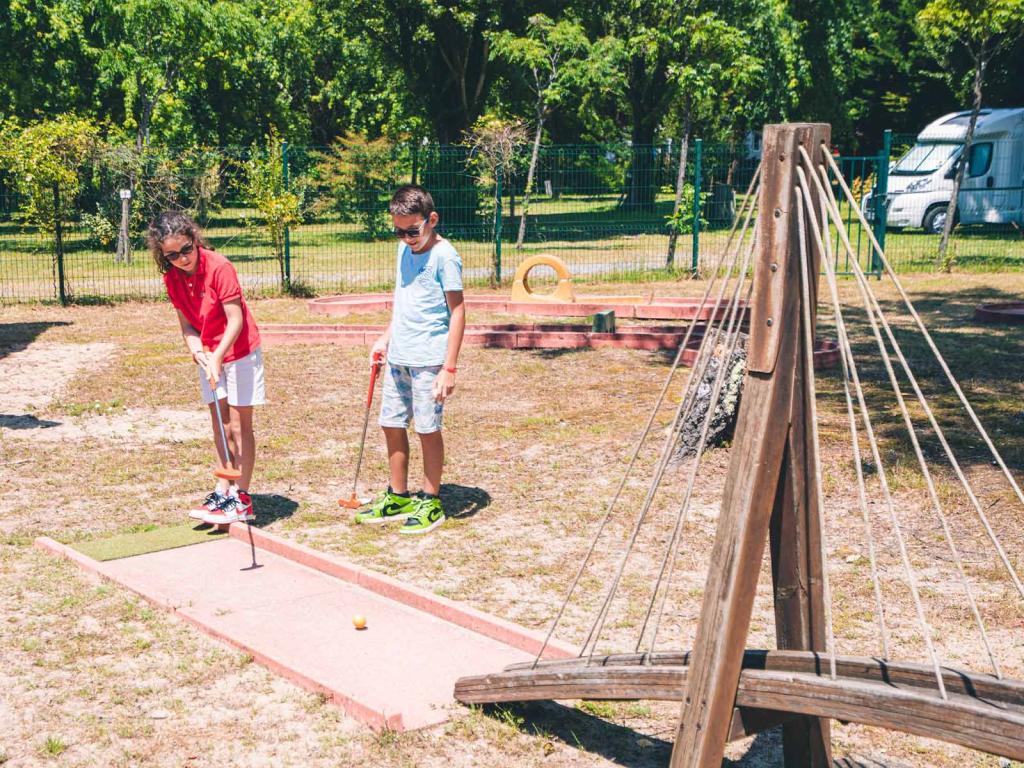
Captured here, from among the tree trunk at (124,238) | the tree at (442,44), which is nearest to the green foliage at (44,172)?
the tree trunk at (124,238)

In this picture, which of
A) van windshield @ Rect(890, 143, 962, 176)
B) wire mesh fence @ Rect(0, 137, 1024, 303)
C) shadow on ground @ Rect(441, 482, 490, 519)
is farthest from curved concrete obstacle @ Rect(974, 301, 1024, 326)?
van windshield @ Rect(890, 143, 962, 176)

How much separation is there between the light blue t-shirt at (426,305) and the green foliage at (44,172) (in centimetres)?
1147

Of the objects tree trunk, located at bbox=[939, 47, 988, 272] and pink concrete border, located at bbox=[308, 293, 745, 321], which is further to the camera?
tree trunk, located at bbox=[939, 47, 988, 272]

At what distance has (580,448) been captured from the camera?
7914 mm

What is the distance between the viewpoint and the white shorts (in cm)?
613

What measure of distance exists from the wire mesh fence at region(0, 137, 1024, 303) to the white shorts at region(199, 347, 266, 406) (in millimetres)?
10984

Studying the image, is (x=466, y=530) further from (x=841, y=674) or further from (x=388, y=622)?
(x=841, y=674)

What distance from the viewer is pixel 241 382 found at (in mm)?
6137

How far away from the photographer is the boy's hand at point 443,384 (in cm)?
596

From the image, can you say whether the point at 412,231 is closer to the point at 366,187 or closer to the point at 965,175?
the point at 366,187

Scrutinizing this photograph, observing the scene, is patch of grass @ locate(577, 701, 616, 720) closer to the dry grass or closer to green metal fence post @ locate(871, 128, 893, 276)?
the dry grass

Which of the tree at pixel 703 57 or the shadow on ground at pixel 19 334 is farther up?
the tree at pixel 703 57

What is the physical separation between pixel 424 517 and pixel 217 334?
1.53m

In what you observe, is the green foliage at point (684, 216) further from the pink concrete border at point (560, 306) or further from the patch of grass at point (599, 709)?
the patch of grass at point (599, 709)
